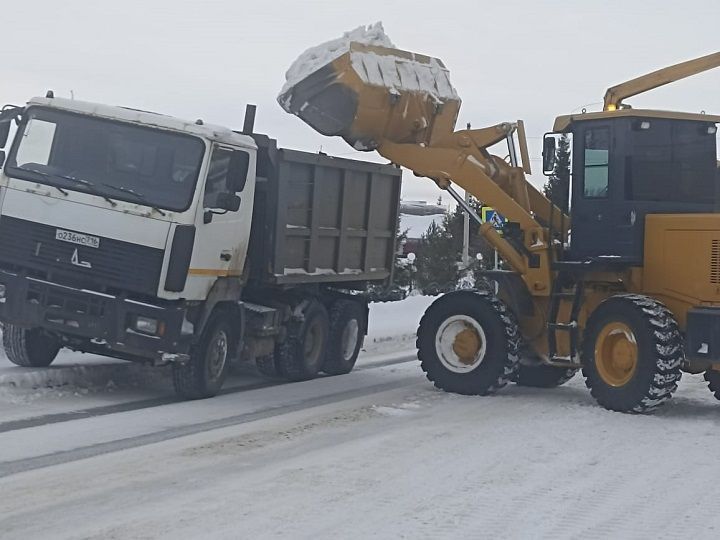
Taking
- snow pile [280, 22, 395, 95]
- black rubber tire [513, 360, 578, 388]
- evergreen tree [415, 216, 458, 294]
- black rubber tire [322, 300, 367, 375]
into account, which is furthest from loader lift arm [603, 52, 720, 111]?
evergreen tree [415, 216, 458, 294]

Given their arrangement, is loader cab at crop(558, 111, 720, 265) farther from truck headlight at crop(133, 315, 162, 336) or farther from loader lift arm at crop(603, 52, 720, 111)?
truck headlight at crop(133, 315, 162, 336)

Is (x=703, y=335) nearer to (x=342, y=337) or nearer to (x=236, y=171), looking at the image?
(x=236, y=171)

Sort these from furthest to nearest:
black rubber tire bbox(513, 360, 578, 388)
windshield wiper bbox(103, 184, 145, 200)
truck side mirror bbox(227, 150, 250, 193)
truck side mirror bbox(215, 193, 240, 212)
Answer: black rubber tire bbox(513, 360, 578, 388) < truck side mirror bbox(227, 150, 250, 193) < truck side mirror bbox(215, 193, 240, 212) < windshield wiper bbox(103, 184, 145, 200)

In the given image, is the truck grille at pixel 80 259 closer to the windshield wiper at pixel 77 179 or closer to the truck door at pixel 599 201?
the windshield wiper at pixel 77 179

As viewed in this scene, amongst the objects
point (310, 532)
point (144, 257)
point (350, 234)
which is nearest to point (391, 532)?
point (310, 532)

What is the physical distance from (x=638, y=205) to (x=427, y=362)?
3.03m

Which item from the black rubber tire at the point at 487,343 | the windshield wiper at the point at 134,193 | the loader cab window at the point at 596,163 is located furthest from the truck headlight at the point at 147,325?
the loader cab window at the point at 596,163

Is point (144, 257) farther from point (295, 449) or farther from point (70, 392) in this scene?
point (295, 449)

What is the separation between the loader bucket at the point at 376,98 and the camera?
1322 cm

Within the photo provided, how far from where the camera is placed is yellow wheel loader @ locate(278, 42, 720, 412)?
12102mm

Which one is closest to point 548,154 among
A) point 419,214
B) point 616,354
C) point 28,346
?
point 616,354

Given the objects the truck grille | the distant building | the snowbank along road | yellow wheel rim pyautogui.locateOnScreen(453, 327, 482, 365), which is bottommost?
the snowbank along road

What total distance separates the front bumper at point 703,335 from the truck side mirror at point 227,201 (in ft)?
15.3

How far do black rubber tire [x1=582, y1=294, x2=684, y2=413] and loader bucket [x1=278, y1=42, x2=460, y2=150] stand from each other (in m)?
3.22
